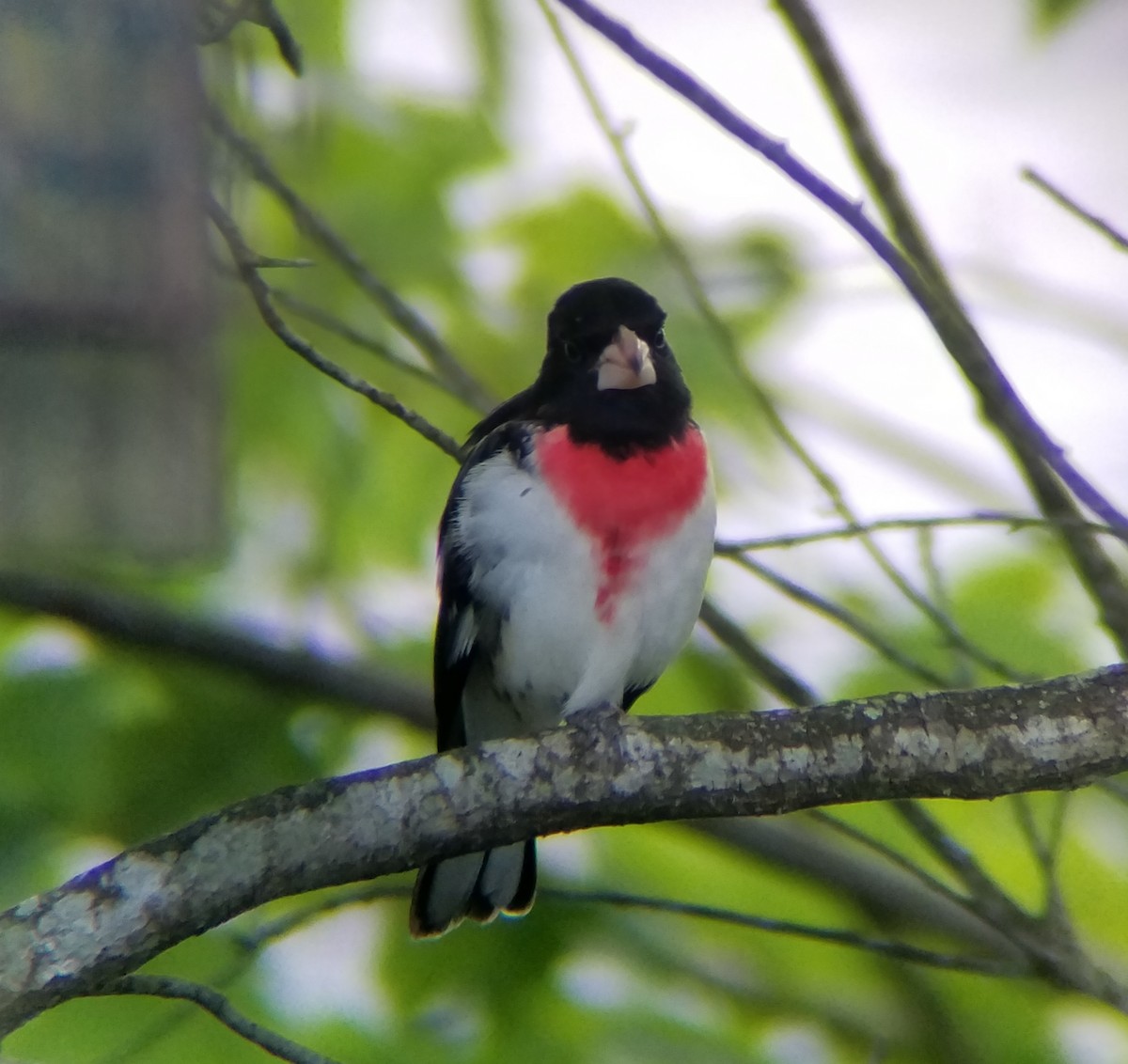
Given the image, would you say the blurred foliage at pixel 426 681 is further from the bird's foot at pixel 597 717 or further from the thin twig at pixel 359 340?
the bird's foot at pixel 597 717

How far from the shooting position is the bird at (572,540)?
9.32 feet

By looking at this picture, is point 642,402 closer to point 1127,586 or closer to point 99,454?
point 1127,586

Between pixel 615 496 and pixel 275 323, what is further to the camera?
pixel 615 496

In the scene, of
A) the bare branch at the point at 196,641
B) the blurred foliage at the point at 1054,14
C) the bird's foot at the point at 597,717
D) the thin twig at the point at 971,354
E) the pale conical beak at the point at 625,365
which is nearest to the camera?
the bird's foot at the point at 597,717

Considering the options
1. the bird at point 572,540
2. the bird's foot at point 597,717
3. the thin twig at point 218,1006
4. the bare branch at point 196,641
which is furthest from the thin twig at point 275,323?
the bare branch at point 196,641

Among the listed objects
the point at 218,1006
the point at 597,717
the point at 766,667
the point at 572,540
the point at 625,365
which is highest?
the point at 625,365

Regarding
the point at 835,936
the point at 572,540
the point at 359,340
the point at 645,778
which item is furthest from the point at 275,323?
the point at 835,936

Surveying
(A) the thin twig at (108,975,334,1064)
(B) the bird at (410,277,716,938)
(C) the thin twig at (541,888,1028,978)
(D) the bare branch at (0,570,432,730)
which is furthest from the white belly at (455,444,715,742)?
(A) the thin twig at (108,975,334,1064)

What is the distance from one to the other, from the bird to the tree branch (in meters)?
0.62

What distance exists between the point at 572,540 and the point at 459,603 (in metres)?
0.27

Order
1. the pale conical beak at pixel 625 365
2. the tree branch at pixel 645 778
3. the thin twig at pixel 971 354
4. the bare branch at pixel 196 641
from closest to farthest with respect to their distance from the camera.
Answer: the tree branch at pixel 645 778, the thin twig at pixel 971 354, the pale conical beak at pixel 625 365, the bare branch at pixel 196 641

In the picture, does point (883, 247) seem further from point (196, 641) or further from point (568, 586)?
point (196, 641)

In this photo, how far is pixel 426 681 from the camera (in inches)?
145

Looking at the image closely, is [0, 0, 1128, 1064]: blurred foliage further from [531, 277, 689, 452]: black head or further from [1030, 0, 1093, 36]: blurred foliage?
[1030, 0, 1093, 36]: blurred foliage
